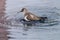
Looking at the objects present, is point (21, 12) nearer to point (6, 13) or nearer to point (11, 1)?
point (6, 13)

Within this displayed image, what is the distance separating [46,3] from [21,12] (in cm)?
57

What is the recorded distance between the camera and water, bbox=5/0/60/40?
238 cm

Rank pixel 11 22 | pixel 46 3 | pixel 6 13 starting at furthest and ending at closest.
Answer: pixel 46 3 < pixel 6 13 < pixel 11 22

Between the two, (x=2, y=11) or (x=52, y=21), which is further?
(x=2, y=11)

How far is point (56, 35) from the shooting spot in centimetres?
238

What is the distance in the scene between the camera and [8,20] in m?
2.86

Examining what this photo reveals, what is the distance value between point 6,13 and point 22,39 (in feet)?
2.99

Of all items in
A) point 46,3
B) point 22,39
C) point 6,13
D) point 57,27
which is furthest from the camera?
point 46,3

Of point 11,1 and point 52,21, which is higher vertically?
point 11,1

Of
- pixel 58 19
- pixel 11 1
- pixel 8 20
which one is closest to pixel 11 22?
pixel 8 20

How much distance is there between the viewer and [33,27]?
262cm

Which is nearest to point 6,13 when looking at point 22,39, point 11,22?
point 11,22

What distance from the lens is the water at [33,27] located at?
2.38m

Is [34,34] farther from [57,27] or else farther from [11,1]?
[11,1]
